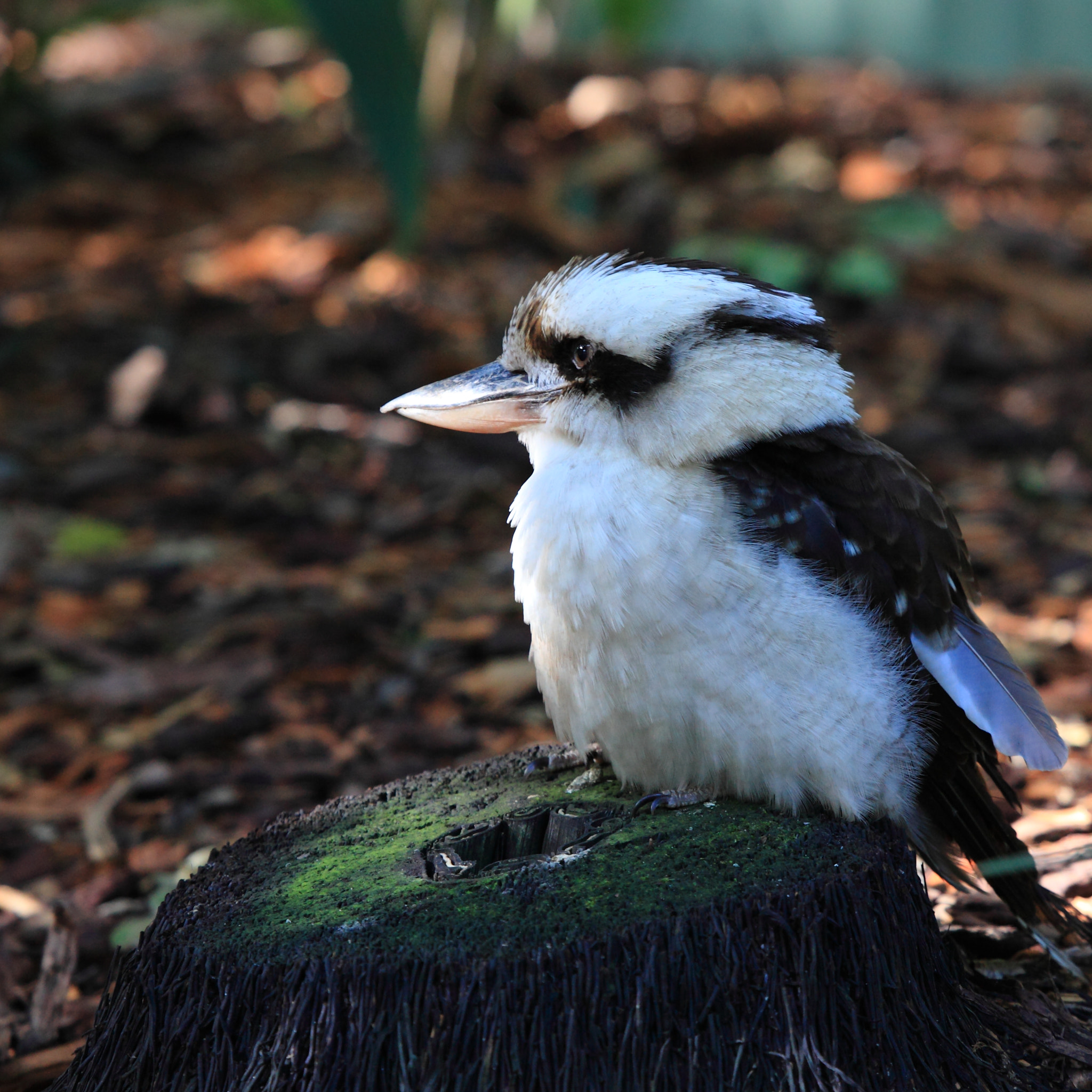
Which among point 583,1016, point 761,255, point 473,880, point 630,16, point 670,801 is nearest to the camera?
point 583,1016

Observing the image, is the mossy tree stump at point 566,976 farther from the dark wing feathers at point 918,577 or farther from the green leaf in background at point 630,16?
the green leaf in background at point 630,16

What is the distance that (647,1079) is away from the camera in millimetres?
1734

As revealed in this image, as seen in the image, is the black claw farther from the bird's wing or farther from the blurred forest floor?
the blurred forest floor

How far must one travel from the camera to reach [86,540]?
5.01m

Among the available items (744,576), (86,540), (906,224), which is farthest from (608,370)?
(906,224)

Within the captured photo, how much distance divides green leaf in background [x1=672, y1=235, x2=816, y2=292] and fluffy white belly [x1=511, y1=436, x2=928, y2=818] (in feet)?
14.0

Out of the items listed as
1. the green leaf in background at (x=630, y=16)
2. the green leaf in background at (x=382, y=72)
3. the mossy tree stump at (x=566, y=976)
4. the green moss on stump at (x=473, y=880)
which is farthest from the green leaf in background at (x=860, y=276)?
the mossy tree stump at (x=566, y=976)

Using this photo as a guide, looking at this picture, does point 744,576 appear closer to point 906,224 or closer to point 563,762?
point 563,762

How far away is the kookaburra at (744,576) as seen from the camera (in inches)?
83.0

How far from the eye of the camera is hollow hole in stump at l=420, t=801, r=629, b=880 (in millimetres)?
2119

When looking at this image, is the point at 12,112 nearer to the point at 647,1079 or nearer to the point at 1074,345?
the point at 1074,345

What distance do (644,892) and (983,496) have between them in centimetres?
398

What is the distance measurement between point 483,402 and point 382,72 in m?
3.91

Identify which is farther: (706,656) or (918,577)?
(918,577)
